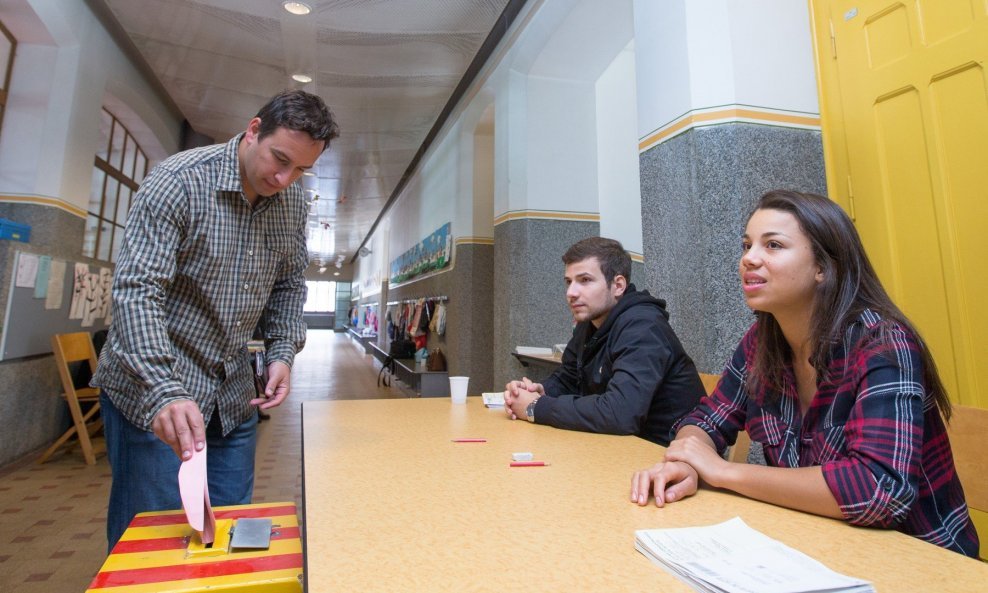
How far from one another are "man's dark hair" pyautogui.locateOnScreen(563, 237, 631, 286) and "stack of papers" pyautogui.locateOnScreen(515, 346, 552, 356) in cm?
189

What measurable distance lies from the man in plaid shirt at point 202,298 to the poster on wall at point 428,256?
4.66m

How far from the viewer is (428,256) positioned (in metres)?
7.06

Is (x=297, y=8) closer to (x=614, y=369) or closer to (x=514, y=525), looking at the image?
(x=614, y=369)

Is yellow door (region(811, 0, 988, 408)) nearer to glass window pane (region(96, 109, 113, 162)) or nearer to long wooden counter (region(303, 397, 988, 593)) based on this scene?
long wooden counter (region(303, 397, 988, 593))

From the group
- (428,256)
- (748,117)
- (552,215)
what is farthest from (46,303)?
(748,117)

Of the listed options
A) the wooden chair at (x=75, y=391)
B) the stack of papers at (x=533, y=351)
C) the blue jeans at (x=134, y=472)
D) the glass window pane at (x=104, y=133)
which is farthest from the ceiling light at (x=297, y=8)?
the blue jeans at (x=134, y=472)

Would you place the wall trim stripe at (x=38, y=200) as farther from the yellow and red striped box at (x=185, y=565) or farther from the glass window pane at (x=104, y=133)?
the yellow and red striped box at (x=185, y=565)

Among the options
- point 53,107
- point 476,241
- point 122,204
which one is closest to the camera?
point 53,107

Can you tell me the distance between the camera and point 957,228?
1.61m

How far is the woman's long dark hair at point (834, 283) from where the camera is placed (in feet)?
2.96

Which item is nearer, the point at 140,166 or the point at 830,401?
the point at 830,401

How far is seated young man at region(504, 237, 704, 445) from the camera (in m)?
1.38

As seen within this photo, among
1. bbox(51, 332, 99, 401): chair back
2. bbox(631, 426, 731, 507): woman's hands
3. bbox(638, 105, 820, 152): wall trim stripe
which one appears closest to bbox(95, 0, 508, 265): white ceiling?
bbox(638, 105, 820, 152): wall trim stripe

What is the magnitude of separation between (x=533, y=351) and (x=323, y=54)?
3371 millimetres
